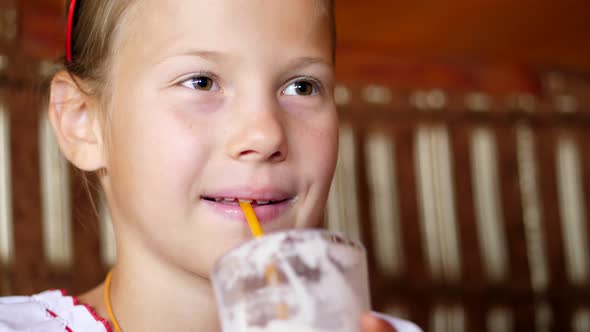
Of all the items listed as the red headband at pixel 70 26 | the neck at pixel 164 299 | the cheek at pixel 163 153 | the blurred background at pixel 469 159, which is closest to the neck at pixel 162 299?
the neck at pixel 164 299

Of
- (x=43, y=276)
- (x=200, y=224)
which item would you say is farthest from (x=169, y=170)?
(x=43, y=276)

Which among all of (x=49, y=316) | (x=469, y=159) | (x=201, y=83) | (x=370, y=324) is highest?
(x=201, y=83)

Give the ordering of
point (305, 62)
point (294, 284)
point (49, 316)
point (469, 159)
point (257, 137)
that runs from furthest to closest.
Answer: point (469, 159) < point (49, 316) < point (305, 62) < point (257, 137) < point (294, 284)

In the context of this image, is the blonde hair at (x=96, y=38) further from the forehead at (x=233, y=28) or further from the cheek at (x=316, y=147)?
the cheek at (x=316, y=147)

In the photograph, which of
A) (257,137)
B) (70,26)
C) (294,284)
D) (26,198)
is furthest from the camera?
(26,198)

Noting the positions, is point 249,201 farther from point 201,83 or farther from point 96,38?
point 96,38

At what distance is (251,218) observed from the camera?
100cm

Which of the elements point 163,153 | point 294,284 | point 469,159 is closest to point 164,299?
point 163,153

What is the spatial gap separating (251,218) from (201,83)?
0.21m

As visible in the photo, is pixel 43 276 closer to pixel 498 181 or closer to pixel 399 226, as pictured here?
pixel 399 226

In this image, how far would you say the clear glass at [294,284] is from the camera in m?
0.71

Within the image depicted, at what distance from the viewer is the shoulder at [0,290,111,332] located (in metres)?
1.19

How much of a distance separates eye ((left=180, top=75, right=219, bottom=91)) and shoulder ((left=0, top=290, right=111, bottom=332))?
0.40 m

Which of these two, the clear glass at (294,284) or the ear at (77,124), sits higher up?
the ear at (77,124)
